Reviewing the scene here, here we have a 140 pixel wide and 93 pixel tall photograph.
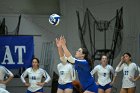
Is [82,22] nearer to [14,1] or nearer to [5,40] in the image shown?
[14,1]

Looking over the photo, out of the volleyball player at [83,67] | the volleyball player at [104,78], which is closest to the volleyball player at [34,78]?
the volleyball player at [104,78]

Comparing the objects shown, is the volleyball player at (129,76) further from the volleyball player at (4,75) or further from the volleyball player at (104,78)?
the volleyball player at (4,75)

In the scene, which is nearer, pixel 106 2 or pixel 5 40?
pixel 5 40

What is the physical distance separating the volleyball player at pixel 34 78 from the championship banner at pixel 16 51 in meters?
0.46

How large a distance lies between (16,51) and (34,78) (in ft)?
3.66

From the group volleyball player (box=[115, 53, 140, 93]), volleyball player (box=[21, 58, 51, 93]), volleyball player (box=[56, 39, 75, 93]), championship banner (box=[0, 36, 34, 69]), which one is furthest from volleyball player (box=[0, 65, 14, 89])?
volleyball player (box=[115, 53, 140, 93])

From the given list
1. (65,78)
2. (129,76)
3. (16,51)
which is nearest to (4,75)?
(16,51)

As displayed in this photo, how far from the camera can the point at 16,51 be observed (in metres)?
10.8

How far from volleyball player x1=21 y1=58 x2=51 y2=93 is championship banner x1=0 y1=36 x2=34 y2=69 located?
46 cm

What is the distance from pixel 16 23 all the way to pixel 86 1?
281 centimetres

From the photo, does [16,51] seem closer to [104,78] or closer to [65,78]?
[65,78]

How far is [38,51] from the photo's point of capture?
13.4 meters

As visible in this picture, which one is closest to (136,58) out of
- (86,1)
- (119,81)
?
(119,81)

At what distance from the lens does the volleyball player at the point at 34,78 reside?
10.2 m
